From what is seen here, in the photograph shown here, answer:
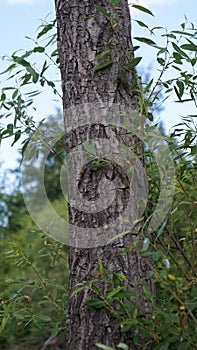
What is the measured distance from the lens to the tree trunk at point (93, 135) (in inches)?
62.4

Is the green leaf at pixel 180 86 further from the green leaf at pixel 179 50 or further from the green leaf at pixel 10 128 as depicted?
the green leaf at pixel 10 128

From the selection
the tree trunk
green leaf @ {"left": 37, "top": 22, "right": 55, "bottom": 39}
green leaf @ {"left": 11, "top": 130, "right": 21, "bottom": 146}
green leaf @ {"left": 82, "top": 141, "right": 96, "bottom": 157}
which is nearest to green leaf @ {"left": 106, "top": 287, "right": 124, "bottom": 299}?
the tree trunk

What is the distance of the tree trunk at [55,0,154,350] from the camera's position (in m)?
1.58

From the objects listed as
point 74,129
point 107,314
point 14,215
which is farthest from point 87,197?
point 14,215

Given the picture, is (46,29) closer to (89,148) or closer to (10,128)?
(10,128)

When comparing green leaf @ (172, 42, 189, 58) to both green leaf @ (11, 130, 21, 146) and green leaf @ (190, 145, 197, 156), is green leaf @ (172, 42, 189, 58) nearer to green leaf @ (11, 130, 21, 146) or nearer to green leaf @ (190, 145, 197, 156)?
green leaf @ (190, 145, 197, 156)

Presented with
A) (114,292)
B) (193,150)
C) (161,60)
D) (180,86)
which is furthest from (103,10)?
(114,292)

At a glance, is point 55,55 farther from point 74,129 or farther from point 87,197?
point 87,197

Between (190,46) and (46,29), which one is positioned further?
(46,29)

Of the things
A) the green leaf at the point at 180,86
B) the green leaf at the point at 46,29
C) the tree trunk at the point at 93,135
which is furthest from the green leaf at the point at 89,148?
the green leaf at the point at 46,29

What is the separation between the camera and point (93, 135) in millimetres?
1666

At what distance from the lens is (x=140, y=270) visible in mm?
1604

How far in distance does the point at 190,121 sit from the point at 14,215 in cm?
578

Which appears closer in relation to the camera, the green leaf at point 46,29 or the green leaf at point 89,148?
the green leaf at point 89,148
